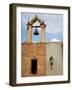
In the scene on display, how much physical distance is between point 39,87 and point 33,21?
488mm

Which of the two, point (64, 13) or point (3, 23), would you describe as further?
point (64, 13)

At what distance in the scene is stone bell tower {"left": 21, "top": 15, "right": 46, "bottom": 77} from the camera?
1845mm

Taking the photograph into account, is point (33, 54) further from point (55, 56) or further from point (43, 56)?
point (55, 56)

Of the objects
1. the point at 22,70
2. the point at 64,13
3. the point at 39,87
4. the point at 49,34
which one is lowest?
the point at 39,87

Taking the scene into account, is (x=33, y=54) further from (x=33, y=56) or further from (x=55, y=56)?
(x=55, y=56)

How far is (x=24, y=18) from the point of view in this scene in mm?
1846

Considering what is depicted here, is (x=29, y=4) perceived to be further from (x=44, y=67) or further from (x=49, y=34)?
(x=44, y=67)

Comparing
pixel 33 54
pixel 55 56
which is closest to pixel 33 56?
pixel 33 54

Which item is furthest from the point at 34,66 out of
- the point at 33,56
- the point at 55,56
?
the point at 55,56

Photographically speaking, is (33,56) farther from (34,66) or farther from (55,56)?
(55,56)

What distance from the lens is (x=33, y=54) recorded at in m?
1.87

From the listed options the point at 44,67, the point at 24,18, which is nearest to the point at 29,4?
the point at 24,18

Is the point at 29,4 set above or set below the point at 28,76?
above

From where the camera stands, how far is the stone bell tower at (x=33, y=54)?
6.05 feet
